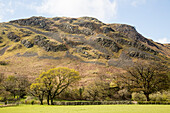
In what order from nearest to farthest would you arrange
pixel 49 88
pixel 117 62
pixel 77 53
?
pixel 49 88, pixel 117 62, pixel 77 53

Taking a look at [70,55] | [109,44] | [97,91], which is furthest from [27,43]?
[97,91]

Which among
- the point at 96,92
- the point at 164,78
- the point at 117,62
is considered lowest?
the point at 96,92

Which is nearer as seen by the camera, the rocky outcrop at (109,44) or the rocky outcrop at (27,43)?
the rocky outcrop at (27,43)

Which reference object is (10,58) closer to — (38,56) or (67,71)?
(38,56)

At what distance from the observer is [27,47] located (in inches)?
6865

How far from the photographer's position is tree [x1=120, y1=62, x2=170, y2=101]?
45.5 meters

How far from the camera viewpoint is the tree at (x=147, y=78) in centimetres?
4550

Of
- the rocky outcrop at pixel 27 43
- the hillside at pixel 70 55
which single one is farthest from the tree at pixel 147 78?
the rocky outcrop at pixel 27 43

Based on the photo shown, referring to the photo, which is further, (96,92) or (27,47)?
(27,47)

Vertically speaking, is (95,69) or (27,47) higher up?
(27,47)

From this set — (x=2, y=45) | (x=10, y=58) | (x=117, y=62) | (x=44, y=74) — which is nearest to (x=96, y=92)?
(x=44, y=74)

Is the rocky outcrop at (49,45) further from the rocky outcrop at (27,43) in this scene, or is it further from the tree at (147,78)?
the tree at (147,78)

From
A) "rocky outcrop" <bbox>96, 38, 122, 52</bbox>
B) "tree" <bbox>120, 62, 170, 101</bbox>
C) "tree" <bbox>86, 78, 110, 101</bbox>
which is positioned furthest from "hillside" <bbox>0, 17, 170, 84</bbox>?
"tree" <bbox>120, 62, 170, 101</bbox>

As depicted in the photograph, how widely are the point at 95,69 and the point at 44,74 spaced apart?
84736mm
